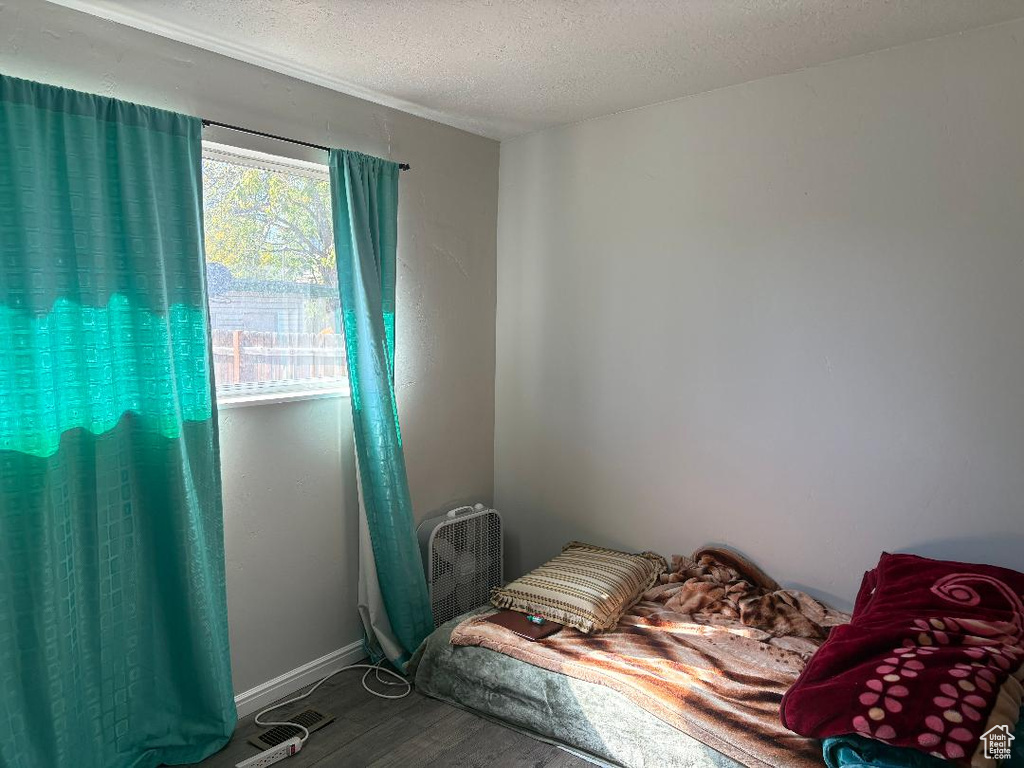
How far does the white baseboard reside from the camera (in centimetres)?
281

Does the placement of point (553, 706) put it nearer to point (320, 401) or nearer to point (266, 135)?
point (320, 401)

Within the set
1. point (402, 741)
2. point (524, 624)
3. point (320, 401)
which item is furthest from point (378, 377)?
point (402, 741)

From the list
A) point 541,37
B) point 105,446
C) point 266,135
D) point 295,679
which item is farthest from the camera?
point 295,679

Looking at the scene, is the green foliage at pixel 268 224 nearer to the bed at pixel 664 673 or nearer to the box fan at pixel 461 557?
the box fan at pixel 461 557

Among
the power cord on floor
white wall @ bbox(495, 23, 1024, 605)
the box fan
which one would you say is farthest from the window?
the power cord on floor

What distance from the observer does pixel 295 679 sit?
2.99m

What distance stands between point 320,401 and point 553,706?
1.45 m

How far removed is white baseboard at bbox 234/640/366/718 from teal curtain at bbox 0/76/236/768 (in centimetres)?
25

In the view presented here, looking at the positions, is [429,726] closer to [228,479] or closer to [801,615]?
[228,479]

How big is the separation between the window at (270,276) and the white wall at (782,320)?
1.05 m

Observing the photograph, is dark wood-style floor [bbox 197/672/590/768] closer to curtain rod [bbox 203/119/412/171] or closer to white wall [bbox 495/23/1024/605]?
white wall [bbox 495/23/1024/605]

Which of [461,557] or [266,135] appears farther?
[461,557]

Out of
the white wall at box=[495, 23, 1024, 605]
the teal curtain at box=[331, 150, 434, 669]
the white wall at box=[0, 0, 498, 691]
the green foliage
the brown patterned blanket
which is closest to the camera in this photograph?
the brown patterned blanket

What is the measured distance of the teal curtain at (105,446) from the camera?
2.11 meters
